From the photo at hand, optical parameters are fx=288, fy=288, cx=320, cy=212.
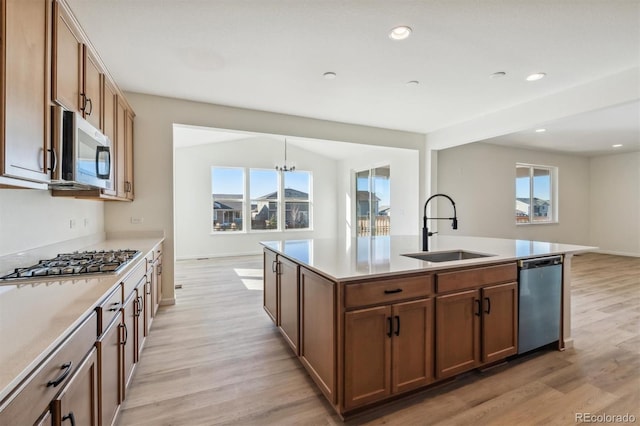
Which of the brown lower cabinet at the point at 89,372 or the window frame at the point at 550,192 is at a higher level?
the window frame at the point at 550,192

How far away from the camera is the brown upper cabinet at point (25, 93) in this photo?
116cm

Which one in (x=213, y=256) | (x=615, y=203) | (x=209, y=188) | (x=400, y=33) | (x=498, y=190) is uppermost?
(x=400, y=33)

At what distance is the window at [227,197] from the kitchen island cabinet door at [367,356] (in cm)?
651

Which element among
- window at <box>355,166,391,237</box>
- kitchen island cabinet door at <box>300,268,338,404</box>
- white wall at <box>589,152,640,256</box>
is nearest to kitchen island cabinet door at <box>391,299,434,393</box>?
kitchen island cabinet door at <box>300,268,338,404</box>

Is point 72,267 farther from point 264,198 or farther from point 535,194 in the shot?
point 535,194

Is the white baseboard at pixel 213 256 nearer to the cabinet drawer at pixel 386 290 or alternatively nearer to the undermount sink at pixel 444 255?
the undermount sink at pixel 444 255

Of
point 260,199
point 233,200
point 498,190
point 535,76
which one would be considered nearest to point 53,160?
point 535,76

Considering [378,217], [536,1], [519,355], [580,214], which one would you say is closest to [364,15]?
[536,1]

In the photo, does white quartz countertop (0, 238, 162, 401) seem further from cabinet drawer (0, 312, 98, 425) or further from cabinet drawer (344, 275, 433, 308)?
cabinet drawer (344, 275, 433, 308)

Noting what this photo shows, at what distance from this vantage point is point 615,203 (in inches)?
294

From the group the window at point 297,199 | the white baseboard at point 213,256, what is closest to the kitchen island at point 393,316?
the white baseboard at point 213,256

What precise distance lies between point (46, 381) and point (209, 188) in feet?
22.5

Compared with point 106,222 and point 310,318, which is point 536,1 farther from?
point 106,222

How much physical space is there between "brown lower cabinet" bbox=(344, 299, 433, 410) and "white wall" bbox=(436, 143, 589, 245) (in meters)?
4.21
